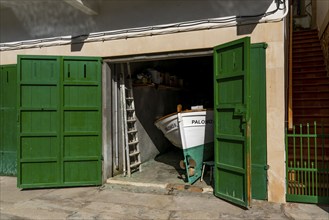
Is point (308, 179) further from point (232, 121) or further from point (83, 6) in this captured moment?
point (83, 6)

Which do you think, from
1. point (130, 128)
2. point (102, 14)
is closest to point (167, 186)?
point (130, 128)

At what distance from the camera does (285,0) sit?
4.05 m

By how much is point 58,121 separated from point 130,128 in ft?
5.39

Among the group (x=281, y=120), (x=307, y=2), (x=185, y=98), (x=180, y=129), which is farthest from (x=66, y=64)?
(x=307, y=2)

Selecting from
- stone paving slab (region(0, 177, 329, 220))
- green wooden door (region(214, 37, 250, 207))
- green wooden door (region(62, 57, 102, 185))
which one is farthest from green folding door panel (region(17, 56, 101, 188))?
green wooden door (region(214, 37, 250, 207))

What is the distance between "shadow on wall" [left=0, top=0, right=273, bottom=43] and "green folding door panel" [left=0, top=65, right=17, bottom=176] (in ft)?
2.67

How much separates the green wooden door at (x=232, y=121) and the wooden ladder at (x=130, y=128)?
2.09 m

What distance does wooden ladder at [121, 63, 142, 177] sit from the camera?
5.59 meters

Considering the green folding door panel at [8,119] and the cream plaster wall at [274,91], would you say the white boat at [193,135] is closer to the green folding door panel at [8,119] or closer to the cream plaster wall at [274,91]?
the cream plaster wall at [274,91]

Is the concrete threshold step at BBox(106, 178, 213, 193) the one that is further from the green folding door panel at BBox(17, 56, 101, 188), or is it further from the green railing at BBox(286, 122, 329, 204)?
the green railing at BBox(286, 122, 329, 204)

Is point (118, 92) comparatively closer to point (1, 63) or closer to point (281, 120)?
point (1, 63)

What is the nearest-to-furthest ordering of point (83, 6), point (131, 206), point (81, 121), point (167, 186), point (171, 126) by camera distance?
point (131, 206) < point (83, 6) < point (167, 186) < point (81, 121) < point (171, 126)

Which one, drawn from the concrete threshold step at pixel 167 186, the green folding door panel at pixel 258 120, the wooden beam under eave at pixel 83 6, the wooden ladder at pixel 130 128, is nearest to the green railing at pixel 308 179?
the green folding door panel at pixel 258 120

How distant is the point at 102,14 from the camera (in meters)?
5.04
